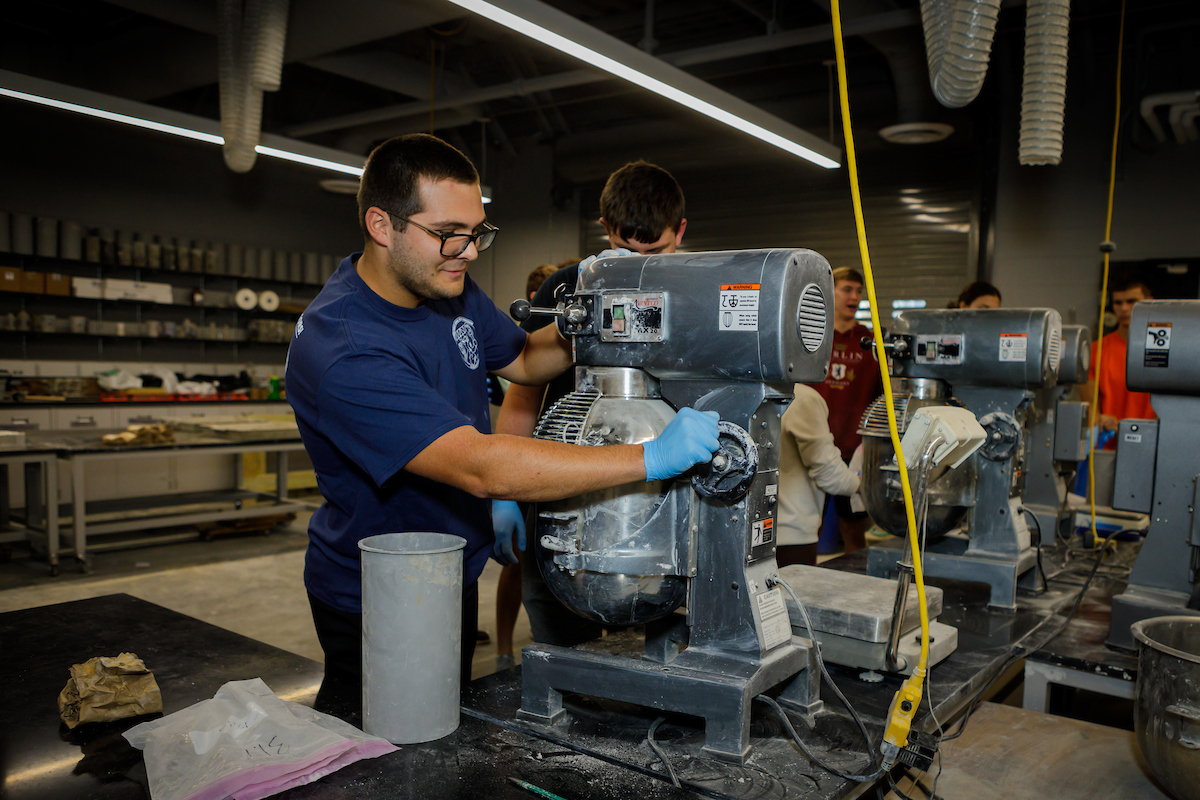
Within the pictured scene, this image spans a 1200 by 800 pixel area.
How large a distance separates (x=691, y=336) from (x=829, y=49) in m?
5.07

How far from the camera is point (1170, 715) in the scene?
1.11m

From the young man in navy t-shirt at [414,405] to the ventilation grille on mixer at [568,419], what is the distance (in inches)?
2.0

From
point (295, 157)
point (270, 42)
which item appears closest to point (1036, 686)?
point (270, 42)

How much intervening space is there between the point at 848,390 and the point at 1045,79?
1.57 metres

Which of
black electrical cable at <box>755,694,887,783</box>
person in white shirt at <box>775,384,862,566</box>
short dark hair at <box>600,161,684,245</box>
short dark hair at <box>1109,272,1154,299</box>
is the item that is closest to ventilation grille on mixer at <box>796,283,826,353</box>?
black electrical cable at <box>755,694,887,783</box>

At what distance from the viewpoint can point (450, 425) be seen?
1142 millimetres

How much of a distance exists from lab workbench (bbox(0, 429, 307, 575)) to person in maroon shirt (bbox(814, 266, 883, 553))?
3.67 meters

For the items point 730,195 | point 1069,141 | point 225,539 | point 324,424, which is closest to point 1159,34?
point 1069,141

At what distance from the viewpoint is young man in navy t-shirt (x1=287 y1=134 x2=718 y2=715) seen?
1.07 metres

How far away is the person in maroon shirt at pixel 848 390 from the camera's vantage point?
3773mm

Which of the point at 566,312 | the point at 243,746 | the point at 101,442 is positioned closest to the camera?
the point at 243,746

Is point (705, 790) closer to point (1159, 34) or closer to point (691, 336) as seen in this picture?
point (691, 336)

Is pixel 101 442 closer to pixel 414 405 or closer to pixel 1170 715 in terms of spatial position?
pixel 414 405

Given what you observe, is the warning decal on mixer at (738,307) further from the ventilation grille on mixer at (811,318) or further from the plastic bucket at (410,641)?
the plastic bucket at (410,641)
